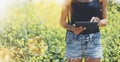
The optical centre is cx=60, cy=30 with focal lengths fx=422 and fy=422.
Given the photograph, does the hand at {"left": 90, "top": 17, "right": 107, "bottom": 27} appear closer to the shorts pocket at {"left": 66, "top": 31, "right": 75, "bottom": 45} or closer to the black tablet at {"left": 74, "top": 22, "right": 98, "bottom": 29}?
the black tablet at {"left": 74, "top": 22, "right": 98, "bottom": 29}

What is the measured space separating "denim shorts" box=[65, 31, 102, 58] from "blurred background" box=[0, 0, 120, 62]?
0.96 m

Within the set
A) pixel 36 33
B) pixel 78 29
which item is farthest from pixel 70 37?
pixel 36 33

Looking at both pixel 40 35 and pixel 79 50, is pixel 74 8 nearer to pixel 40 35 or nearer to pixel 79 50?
pixel 79 50

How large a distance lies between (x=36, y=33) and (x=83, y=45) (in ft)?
4.61

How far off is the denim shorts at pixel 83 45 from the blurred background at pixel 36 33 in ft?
3.17

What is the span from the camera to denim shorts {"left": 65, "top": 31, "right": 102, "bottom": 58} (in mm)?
4480

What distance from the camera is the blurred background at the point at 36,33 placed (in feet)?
18.2

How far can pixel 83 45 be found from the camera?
4.50 metres

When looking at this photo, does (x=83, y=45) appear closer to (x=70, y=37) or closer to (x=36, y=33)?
(x=70, y=37)

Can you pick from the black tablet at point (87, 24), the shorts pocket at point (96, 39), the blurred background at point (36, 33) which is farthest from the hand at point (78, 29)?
the blurred background at point (36, 33)

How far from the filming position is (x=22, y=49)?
5.55 metres

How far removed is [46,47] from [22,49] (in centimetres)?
32

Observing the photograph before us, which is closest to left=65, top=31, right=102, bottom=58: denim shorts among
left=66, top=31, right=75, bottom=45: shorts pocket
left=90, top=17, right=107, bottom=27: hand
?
left=66, top=31, right=75, bottom=45: shorts pocket

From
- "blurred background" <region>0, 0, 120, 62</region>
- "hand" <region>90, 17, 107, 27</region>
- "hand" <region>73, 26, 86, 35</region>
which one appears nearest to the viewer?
"hand" <region>73, 26, 86, 35</region>
